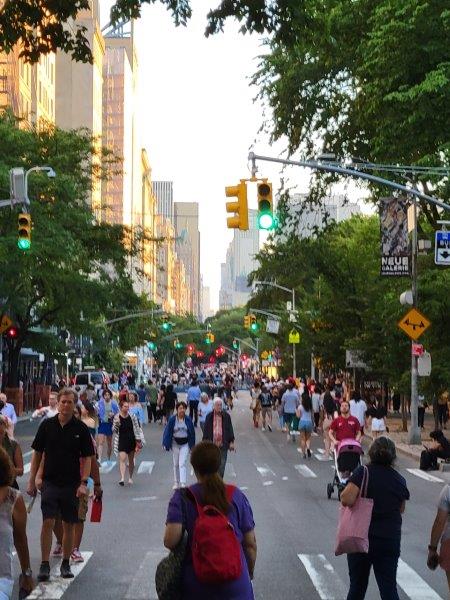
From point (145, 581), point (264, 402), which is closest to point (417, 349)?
point (264, 402)

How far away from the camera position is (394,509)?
9570 mm

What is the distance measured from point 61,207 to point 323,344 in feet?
50.8

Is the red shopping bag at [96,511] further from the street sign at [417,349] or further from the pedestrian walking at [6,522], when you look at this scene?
the street sign at [417,349]

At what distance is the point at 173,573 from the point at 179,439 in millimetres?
15039

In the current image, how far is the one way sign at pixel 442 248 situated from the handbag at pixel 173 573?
72.5 feet

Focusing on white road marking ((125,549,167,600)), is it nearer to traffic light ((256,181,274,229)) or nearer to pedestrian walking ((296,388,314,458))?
traffic light ((256,181,274,229))

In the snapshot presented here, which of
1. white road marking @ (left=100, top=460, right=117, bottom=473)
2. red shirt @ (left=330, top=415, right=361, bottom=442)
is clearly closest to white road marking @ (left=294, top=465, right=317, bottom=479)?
white road marking @ (left=100, top=460, right=117, bottom=473)

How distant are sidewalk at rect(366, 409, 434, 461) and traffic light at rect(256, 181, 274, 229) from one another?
11570mm

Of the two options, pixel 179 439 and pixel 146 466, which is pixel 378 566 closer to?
pixel 179 439

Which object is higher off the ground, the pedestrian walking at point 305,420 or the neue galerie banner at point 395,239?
the neue galerie banner at point 395,239

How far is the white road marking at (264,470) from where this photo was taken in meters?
27.2

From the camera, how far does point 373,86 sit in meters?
33.8

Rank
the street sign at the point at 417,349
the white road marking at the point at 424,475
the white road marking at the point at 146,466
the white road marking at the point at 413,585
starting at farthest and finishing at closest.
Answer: the street sign at the point at 417,349 < the white road marking at the point at 146,466 < the white road marking at the point at 424,475 < the white road marking at the point at 413,585

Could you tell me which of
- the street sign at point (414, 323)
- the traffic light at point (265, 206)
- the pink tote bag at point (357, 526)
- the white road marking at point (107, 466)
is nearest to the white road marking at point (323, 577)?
the pink tote bag at point (357, 526)
